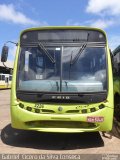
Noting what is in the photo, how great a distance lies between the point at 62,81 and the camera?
8547mm

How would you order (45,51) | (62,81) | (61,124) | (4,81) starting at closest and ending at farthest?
(61,124)
(62,81)
(45,51)
(4,81)

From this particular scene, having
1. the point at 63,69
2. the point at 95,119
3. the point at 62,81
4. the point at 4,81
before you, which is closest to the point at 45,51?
the point at 63,69

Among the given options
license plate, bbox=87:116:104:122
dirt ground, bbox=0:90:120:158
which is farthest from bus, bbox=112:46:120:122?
license plate, bbox=87:116:104:122

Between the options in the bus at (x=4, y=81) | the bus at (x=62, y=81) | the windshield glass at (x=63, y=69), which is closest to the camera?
the bus at (x=62, y=81)

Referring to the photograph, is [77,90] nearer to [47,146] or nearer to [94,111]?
[94,111]

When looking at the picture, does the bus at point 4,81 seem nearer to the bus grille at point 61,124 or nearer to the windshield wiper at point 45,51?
the windshield wiper at point 45,51

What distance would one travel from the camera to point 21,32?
30.1 ft

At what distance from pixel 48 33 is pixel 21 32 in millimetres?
684

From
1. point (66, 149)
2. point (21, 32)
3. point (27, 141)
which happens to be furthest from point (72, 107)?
point (21, 32)

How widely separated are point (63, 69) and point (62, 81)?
32 centimetres

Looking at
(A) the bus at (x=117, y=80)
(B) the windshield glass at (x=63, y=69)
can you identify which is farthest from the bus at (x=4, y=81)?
(B) the windshield glass at (x=63, y=69)

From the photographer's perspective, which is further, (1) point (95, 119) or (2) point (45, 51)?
(2) point (45, 51)

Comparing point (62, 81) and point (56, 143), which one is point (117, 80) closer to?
point (62, 81)

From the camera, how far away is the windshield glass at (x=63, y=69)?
8439 millimetres
